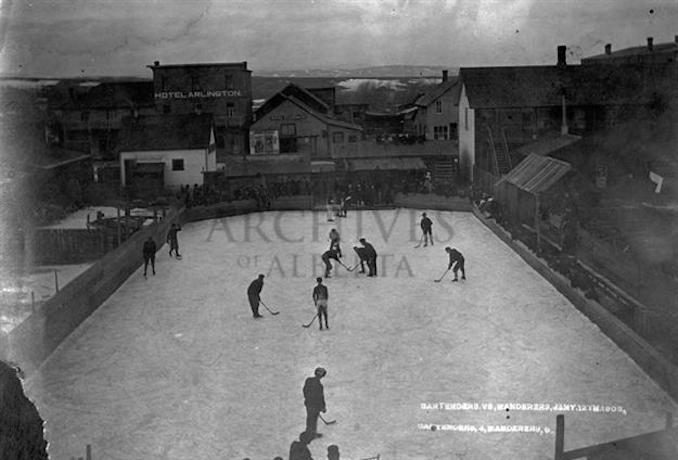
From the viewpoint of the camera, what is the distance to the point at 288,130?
46469 mm

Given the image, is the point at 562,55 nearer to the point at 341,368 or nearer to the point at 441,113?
the point at 441,113

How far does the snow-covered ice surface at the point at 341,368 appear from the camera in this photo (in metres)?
10.7

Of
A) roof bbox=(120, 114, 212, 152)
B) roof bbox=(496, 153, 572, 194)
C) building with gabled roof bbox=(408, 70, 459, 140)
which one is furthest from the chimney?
roof bbox=(120, 114, 212, 152)

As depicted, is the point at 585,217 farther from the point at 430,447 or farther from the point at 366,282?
the point at 430,447

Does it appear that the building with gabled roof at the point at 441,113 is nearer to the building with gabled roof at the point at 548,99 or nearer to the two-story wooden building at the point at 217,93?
the building with gabled roof at the point at 548,99

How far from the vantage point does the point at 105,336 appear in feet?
53.1

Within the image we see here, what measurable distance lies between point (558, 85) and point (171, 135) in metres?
19.1

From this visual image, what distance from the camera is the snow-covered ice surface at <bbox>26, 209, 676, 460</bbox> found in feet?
35.1

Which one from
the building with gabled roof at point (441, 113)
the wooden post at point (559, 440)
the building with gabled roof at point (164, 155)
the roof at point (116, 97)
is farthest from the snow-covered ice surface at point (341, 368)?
the roof at point (116, 97)

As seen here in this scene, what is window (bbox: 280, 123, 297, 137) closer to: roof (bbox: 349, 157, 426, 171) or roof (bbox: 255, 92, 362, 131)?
roof (bbox: 255, 92, 362, 131)

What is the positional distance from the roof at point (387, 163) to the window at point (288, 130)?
5.71 meters

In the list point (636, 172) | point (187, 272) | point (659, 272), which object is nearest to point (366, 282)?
point (187, 272)

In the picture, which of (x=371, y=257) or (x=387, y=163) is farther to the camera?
(x=387, y=163)

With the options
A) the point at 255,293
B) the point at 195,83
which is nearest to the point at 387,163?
the point at 195,83
